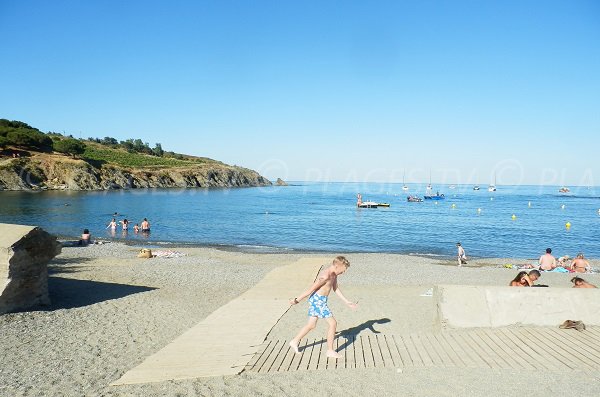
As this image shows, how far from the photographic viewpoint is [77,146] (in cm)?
10562

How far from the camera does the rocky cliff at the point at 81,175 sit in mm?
86000

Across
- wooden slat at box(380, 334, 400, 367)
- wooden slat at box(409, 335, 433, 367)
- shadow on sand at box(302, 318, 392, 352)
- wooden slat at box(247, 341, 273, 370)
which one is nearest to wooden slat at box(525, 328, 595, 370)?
wooden slat at box(409, 335, 433, 367)

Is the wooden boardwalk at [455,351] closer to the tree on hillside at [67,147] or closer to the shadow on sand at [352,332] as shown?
the shadow on sand at [352,332]

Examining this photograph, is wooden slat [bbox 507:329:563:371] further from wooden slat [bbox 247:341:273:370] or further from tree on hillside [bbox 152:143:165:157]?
tree on hillside [bbox 152:143:165:157]

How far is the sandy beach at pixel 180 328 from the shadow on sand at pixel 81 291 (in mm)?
28

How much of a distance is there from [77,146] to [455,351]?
11378cm

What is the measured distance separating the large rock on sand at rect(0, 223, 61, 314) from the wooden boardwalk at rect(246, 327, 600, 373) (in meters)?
6.24

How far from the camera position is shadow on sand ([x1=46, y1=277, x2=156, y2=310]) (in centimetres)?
1188

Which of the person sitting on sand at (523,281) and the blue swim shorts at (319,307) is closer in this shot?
the blue swim shorts at (319,307)

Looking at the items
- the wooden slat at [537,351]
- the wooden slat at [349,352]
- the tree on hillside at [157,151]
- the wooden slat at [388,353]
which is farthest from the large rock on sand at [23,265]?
the tree on hillside at [157,151]

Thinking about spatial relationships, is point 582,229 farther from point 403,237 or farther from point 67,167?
point 67,167

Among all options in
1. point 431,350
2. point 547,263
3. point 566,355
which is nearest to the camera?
point 566,355

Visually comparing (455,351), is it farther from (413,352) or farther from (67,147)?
(67,147)

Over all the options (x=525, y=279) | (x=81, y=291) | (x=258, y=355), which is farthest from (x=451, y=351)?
(x=81, y=291)
